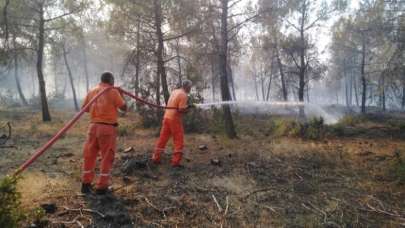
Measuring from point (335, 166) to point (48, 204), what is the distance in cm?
610

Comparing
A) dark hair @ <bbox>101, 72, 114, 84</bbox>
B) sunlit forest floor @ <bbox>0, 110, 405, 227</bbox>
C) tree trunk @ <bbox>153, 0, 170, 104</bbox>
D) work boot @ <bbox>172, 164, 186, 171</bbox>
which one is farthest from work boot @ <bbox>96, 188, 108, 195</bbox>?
tree trunk @ <bbox>153, 0, 170, 104</bbox>

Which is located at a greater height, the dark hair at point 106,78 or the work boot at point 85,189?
the dark hair at point 106,78

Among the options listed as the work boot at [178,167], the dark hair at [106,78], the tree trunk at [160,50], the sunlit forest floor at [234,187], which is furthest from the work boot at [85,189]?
the tree trunk at [160,50]

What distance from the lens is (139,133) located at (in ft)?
43.0

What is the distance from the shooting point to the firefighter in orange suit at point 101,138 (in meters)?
5.39

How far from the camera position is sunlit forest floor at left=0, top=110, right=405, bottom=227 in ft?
15.2

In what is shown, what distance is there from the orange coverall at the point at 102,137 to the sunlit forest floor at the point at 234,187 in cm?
39

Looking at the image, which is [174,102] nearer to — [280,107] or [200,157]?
[200,157]

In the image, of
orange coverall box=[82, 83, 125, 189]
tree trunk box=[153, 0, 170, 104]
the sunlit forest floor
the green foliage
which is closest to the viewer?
the green foliage

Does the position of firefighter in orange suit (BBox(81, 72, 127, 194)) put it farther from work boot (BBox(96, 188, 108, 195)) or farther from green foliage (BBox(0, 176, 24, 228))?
green foliage (BBox(0, 176, 24, 228))

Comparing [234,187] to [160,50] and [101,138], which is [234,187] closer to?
[101,138]

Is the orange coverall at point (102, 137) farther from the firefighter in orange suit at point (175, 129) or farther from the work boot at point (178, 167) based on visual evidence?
the work boot at point (178, 167)

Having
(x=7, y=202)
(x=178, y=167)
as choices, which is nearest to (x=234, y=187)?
(x=178, y=167)

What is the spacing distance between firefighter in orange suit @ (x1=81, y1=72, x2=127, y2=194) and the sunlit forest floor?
0.32m
